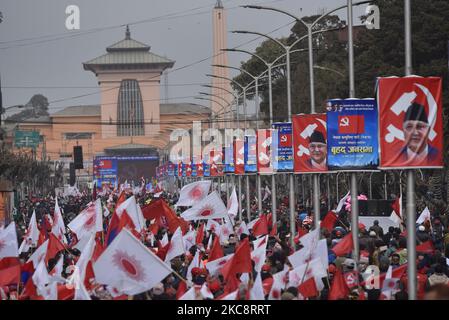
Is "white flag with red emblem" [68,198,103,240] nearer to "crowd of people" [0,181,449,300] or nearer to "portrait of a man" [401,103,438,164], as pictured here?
"crowd of people" [0,181,449,300]

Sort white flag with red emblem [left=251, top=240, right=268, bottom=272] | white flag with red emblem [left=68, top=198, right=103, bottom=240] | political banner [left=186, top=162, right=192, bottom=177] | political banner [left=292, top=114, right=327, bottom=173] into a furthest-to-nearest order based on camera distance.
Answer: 1. political banner [left=186, top=162, right=192, bottom=177]
2. political banner [left=292, top=114, right=327, bottom=173]
3. white flag with red emblem [left=68, top=198, right=103, bottom=240]
4. white flag with red emblem [left=251, top=240, right=268, bottom=272]

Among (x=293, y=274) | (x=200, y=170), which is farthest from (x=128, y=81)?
(x=293, y=274)

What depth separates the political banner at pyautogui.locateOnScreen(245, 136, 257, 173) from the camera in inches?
1692

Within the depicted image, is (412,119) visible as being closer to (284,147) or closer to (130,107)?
(284,147)

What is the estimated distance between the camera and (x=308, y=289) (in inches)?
622

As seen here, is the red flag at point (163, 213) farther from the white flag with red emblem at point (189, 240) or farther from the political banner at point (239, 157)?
the political banner at point (239, 157)

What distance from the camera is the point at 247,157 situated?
44031 mm

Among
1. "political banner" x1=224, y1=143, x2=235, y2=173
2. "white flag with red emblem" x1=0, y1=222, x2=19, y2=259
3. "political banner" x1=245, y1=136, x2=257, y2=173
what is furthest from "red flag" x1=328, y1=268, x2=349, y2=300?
"political banner" x1=224, y1=143, x2=235, y2=173

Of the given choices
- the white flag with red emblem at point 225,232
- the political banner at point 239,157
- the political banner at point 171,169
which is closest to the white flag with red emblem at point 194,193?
the white flag with red emblem at point 225,232

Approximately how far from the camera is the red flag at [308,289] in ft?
51.7

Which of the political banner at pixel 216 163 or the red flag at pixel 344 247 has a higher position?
the political banner at pixel 216 163

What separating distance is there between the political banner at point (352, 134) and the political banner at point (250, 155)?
759 inches

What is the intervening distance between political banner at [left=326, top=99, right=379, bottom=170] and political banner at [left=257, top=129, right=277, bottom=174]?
52.0 feet
